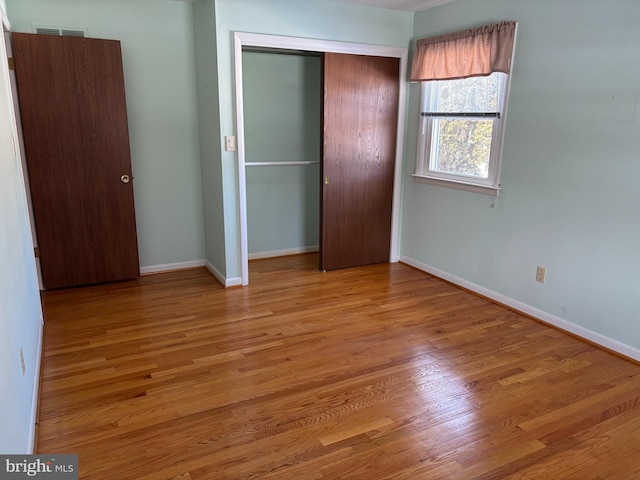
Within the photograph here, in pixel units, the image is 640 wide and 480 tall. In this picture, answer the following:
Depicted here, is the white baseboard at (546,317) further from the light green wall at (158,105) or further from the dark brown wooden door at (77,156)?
the dark brown wooden door at (77,156)

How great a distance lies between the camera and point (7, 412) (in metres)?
1.55

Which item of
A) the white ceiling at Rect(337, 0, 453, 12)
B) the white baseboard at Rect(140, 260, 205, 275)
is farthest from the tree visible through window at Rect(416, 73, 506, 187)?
the white baseboard at Rect(140, 260, 205, 275)

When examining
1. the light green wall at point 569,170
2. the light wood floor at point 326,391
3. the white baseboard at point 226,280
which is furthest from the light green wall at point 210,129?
the light green wall at point 569,170

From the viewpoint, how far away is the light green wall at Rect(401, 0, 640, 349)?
8.98 feet

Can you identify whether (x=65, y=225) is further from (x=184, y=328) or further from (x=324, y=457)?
(x=324, y=457)

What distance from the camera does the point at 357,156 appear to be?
172 inches

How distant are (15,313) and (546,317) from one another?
3294 mm

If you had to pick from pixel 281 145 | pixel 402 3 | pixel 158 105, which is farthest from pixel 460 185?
pixel 158 105

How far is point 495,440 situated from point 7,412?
6.48 ft

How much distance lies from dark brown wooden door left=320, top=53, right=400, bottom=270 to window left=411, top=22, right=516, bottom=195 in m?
0.31

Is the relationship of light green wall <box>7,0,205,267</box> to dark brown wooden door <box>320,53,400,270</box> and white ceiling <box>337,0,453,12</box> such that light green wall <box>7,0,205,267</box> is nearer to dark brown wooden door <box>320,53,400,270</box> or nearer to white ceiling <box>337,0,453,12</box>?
dark brown wooden door <box>320,53,400,270</box>

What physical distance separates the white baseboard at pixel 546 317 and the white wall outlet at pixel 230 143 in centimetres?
216

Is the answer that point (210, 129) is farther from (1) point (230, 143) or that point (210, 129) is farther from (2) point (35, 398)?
(2) point (35, 398)

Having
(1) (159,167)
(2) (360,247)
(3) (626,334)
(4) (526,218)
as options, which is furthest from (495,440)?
(1) (159,167)
